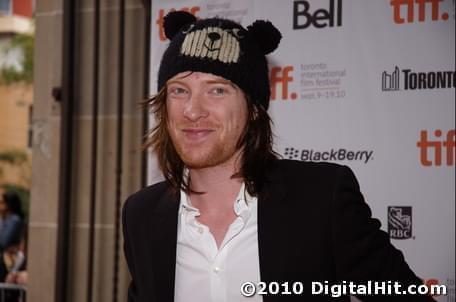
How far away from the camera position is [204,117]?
1.92 metres

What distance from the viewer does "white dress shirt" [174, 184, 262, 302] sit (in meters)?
1.84

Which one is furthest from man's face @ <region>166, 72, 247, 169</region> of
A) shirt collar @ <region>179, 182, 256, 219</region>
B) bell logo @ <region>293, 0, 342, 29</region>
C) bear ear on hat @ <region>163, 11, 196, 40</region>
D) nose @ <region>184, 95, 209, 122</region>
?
bell logo @ <region>293, 0, 342, 29</region>

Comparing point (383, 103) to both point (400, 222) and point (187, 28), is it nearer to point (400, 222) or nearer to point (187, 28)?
point (400, 222)

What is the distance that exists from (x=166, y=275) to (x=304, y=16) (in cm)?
169

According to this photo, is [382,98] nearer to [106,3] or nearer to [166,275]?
[166,275]

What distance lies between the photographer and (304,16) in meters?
3.16

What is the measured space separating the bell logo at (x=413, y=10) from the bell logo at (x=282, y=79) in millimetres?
538

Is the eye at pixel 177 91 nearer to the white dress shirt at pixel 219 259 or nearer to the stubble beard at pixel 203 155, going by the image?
the stubble beard at pixel 203 155

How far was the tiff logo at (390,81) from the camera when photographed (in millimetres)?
3002

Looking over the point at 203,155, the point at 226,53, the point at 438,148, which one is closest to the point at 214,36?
the point at 226,53

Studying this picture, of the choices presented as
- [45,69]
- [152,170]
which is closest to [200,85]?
[152,170]

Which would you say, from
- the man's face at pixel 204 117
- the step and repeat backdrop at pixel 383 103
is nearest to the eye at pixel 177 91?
the man's face at pixel 204 117

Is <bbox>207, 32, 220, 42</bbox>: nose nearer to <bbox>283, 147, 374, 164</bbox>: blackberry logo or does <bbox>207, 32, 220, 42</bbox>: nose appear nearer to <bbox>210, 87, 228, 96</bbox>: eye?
<bbox>210, 87, 228, 96</bbox>: eye

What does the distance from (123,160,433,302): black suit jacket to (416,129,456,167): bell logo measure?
1.16 m
